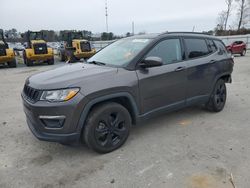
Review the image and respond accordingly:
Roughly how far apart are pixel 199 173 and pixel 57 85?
7.06 feet

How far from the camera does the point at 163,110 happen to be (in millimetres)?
4324

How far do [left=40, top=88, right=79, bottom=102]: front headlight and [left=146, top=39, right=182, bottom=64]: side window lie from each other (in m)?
1.47

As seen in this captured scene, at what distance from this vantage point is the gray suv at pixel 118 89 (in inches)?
131

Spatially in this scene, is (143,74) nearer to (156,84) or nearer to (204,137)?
(156,84)

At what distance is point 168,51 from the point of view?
4.43 metres

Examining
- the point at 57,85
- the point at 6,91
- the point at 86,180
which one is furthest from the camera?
the point at 6,91

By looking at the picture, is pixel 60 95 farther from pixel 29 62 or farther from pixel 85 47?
pixel 85 47

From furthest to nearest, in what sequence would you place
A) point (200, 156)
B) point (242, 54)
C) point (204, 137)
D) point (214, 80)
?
point (242, 54)
point (214, 80)
point (204, 137)
point (200, 156)

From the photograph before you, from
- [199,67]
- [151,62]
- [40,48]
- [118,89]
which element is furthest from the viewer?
[40,48]

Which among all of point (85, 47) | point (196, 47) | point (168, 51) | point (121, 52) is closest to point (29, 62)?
point (85, 47)

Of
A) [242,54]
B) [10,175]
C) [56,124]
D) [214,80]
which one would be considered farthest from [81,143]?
[242,54]

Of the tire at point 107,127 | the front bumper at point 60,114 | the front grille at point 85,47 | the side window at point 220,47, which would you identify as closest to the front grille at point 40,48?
the front grille at point 85,47

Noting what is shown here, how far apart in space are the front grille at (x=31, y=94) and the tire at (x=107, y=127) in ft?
2.49

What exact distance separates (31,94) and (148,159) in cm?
188
